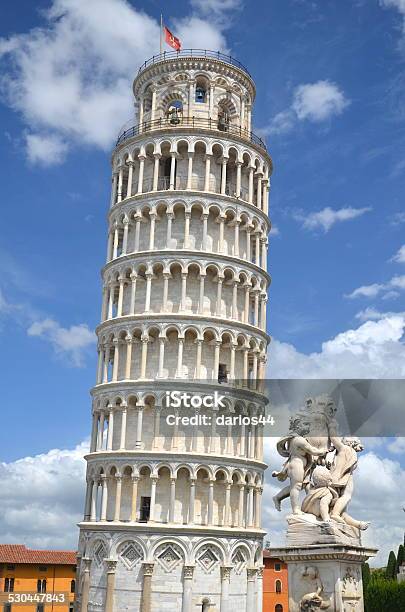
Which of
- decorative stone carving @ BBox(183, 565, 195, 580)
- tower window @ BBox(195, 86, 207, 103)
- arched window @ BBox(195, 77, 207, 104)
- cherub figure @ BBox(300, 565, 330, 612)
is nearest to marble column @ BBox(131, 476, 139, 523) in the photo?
decorative stone carving @ BBox(183, 565, 195, 580)

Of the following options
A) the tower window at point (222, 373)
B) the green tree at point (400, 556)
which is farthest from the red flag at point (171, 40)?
the green tree at point (400, 556)

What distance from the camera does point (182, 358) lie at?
5091 centimetres

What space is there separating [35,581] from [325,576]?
2988 inches

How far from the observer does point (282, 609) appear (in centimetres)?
8962

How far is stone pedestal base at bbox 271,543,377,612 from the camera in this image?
42.1 feet

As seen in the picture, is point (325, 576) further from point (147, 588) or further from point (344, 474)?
point (147, 588)

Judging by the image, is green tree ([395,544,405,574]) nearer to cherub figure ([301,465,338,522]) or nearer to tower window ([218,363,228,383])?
tower window ([218,363,228,383])

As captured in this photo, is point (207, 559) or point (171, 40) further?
point (171, 40)

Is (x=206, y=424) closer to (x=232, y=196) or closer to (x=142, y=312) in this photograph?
(x=142, y=312)

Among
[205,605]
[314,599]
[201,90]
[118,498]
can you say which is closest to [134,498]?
[118,498]

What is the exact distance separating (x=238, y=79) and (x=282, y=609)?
62.6 m

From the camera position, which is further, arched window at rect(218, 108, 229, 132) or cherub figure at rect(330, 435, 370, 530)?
arched window at rect(218, 108, 229, 132)

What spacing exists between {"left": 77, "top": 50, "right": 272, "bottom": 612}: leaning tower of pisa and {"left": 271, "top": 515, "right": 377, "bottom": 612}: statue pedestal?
1382 inches

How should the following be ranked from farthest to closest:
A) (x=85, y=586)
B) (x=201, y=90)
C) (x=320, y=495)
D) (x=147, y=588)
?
(x=201, y=90) → (x=85, y=586) → (x=147, y=588) → (x=320, y=495)
